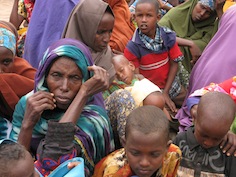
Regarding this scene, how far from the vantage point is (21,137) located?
A: 109 inches

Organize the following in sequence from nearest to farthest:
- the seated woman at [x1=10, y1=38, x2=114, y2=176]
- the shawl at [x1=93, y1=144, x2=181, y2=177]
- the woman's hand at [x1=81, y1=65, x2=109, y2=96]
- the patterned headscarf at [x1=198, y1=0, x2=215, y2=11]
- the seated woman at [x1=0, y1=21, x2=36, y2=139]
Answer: the shawl at [x1=93, y1=144, x2=181, y2=177], the seated woman at [x1=10, y1=38, x2=114, y2=176], the woman's hand at [x1=81, y1=65, x2=109, y2=96], the seated woman at [x1=0, y1=21, x2=36, y2=139], the patterned headscarf at [x1=198, y1=0, x2=215, y2=11]

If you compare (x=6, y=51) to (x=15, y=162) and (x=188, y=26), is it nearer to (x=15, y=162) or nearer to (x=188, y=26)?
(x=15, y=162)

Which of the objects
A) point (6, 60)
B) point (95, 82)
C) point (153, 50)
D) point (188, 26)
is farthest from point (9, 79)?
point (188, 26)

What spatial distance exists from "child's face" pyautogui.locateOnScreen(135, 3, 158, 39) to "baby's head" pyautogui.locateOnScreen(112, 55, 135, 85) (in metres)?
0.81

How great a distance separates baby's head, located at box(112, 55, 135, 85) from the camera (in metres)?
3.96

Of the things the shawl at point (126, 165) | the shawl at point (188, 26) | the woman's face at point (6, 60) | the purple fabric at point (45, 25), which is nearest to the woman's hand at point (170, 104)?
the shawl at point (188, 26)

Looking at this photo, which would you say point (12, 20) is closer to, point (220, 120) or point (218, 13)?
point (218, 13)

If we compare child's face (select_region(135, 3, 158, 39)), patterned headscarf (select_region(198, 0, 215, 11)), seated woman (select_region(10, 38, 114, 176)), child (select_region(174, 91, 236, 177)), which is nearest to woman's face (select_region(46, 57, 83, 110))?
seated woman (select_region(10, 38, 114, 176))

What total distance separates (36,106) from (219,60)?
2.10 metres

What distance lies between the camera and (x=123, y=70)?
4.01 metres

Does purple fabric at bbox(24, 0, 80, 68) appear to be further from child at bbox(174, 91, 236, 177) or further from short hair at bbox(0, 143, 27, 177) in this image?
short hair at bbox(0, 143, 27, 177)

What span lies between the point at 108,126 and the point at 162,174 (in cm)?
56

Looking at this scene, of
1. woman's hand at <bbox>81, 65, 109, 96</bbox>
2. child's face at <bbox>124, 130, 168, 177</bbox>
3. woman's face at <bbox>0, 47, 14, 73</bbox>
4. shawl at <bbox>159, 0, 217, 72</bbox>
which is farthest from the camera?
shawl at <bbox>159, 0, 217, 72</bbox>

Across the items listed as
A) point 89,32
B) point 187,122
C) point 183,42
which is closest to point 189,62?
point 183,42
